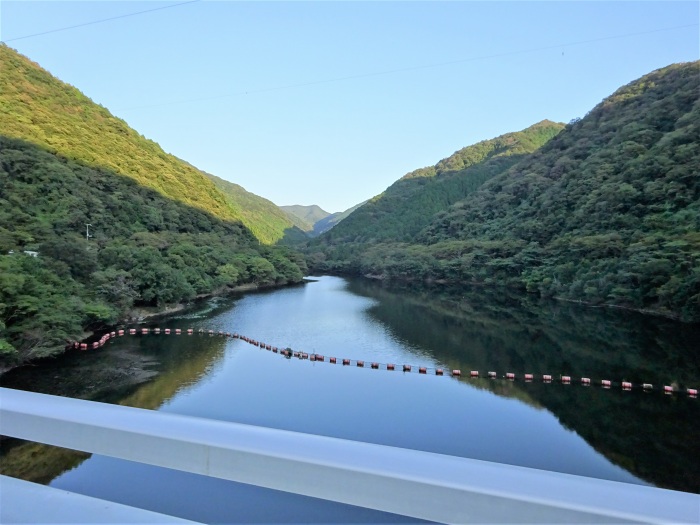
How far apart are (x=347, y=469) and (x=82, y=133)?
35.2 m

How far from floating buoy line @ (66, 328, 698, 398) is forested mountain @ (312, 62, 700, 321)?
6.27m

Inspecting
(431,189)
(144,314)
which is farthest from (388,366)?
(431,189)

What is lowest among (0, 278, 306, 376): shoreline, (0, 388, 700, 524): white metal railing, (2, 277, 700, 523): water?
(2, 277, 700, 523): water

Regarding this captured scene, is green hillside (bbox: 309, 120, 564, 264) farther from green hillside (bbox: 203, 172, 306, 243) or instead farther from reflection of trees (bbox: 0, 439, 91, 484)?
reflection of trees (bbox: 0, 439, 91, 484)

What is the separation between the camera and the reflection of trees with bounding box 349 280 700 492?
7578mm

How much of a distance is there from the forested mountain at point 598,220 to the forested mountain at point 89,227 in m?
11.7

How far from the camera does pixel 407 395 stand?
10.0 meters

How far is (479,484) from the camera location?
58 centimetres

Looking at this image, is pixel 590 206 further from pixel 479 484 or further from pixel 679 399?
pixel 479 484

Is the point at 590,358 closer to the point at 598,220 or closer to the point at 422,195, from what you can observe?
the point at 598,220

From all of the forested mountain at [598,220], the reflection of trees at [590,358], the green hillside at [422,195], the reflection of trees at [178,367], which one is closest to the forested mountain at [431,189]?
the green hillside at [422,195]

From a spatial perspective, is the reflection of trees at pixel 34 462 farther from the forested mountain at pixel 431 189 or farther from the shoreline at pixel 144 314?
the forested mountain at pixel 431 189

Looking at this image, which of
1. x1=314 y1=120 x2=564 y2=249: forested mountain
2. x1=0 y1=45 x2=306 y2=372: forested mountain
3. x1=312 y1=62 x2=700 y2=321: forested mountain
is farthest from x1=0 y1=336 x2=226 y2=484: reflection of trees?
x1=314 y1=120 x2=564 y2=249: forested mountain

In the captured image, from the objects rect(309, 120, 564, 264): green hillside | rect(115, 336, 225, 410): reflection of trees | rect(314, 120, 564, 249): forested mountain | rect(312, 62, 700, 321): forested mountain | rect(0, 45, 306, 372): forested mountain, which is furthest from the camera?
rect(314, 120, 564, 249): forested mountain
